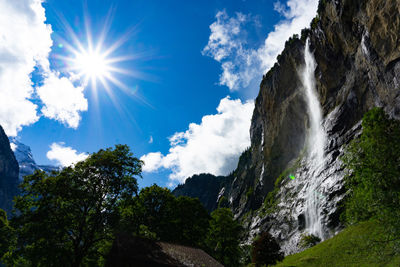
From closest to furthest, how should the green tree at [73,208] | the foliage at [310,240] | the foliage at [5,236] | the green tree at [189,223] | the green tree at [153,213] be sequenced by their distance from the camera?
1. the green tree at [73,208]
2. the foliage at [5,236]
3. the green tree at [153,213]
4. the green tree at [189,223]
5. the foliage at [310,240]

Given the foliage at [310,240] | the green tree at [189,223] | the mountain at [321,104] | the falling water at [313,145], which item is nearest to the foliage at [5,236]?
the green tree at [189,223]

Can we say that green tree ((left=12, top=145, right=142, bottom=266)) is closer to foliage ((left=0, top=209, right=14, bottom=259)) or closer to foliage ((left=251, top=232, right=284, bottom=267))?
foliage ((left=0, top=209, right=14, bottom=259))

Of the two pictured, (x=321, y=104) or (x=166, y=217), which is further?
(x=321, y=104)

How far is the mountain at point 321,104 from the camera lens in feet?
161

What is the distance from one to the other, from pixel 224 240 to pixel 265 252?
305 inches

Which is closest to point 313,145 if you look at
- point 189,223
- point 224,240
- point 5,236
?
point 224,240

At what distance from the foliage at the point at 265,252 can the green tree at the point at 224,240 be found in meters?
5.47

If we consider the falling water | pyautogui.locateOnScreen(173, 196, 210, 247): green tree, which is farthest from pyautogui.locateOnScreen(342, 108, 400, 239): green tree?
the falling water

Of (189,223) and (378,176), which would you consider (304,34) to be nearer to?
(189,223)

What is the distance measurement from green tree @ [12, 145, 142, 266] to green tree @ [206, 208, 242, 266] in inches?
811

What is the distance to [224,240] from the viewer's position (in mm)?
40750

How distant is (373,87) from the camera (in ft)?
180

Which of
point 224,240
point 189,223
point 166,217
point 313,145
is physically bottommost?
point 224,240

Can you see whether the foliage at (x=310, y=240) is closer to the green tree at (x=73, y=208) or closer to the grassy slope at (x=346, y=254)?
the grassy slope at (x=346, y=254)
